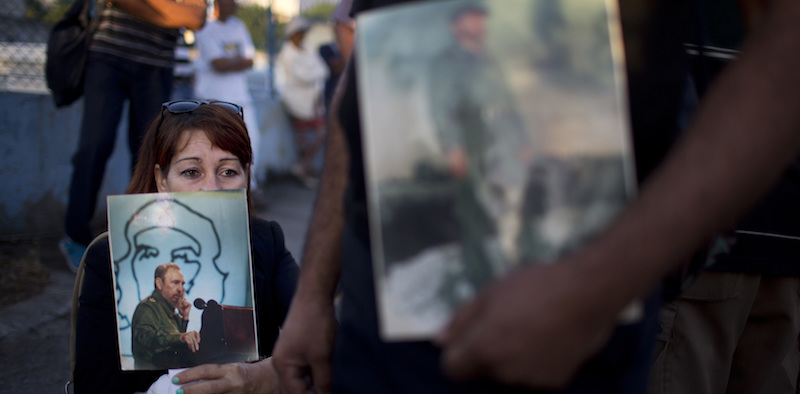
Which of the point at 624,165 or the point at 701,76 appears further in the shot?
the point at 701,76

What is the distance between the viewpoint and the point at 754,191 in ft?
2.03

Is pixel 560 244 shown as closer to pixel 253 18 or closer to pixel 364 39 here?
pixel 364 39

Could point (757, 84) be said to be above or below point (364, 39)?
below

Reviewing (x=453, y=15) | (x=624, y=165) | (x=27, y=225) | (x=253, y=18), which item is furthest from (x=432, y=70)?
(x=253, y=18)

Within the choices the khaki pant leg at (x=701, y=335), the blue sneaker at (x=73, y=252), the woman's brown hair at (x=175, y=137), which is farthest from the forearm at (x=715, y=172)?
the blue sneaker at (x=73, y=252)

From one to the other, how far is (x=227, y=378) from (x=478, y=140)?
1191 mm

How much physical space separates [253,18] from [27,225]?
4.43 m

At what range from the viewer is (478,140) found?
66 centimetres

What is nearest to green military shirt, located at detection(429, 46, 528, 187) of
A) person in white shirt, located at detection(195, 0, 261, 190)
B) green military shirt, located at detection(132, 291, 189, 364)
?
green military shirt, located at detection(132, 291, 189, 364)

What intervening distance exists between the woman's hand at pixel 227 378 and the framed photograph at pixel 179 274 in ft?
0.19

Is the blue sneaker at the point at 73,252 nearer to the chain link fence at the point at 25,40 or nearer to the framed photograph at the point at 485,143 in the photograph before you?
the chain link fence at the point at 25,40

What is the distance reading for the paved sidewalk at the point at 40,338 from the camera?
267cm

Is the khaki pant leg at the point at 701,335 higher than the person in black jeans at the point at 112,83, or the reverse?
the person in black jeans at the point at 112,83

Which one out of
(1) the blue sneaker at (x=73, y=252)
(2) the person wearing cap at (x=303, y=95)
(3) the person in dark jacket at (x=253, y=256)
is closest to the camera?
(3) the person in dark jacket at (x=253, y=256)
